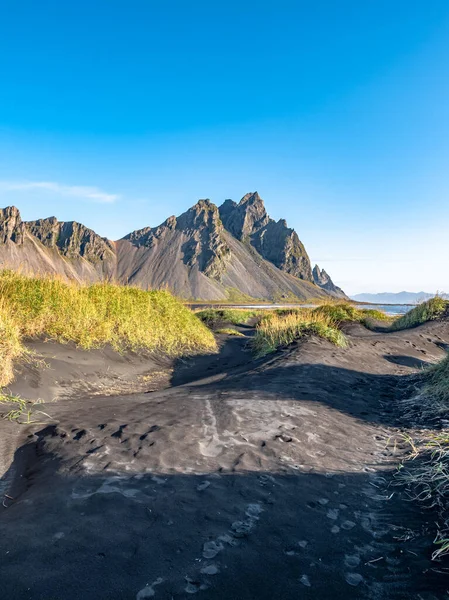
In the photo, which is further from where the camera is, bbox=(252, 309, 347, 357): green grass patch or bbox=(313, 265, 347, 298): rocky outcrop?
bbox=(313, 265, 347, 298): rocky outcrop

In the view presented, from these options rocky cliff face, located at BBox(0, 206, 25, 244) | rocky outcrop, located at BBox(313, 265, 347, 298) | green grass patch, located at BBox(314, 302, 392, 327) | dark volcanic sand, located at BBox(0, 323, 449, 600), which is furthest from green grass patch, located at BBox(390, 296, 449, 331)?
rocky outcrop, located at BBox(313, 265, 347, 298)

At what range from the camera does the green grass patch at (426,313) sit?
17.8m

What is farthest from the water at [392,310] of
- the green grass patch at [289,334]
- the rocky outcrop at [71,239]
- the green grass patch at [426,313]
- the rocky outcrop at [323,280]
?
the rocky outcrop at [323,280]

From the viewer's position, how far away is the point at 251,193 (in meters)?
152

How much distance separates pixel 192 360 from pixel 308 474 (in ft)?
26.6

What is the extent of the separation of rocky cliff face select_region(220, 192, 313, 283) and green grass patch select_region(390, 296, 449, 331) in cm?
11665

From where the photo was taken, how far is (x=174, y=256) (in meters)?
103

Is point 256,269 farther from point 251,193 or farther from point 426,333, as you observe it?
point 426,333

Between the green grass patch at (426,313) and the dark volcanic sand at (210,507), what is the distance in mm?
14660

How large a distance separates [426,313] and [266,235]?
127791mm

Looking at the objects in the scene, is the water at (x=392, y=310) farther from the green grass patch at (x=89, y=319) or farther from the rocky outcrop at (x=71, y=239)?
the rocky outcrop at (x=71, y=239)

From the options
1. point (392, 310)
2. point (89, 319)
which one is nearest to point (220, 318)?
point (89, 319)

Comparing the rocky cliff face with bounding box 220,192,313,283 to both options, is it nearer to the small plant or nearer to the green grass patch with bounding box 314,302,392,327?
the green grass patch with bounding box 314,302,392,327

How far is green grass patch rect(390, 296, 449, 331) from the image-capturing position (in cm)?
1775
